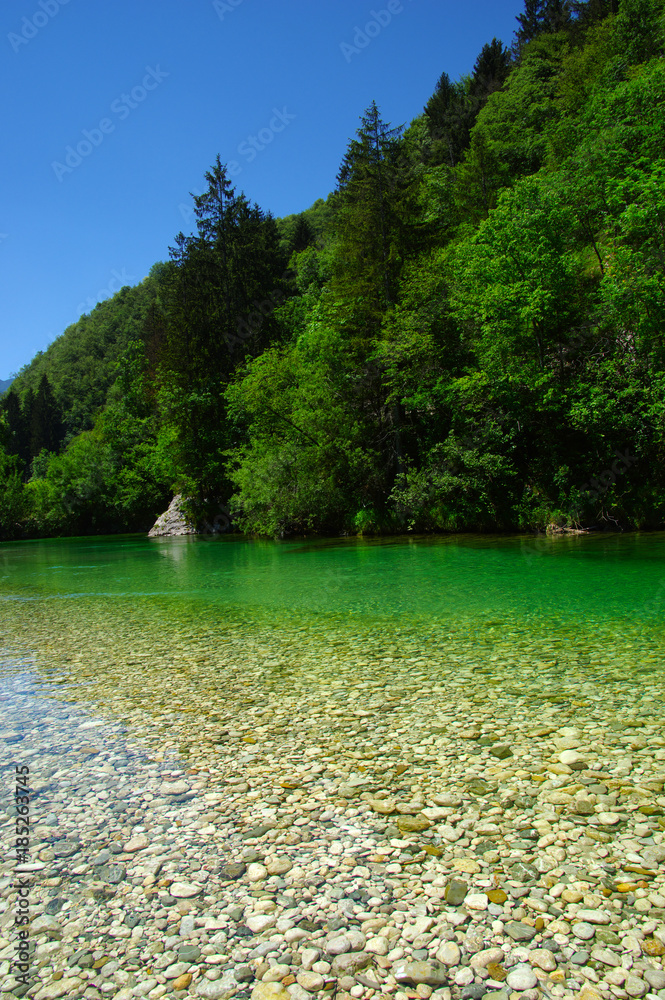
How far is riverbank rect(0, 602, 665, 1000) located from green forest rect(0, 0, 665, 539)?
19466mm

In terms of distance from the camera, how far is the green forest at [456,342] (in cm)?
2425

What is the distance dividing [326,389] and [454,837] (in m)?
29.5

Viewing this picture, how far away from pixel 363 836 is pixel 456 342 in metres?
29.0

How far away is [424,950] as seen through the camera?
294 centimetres

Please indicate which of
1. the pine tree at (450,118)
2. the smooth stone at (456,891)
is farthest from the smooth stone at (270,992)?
the pine tree at (450,118)

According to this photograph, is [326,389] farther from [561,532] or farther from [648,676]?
[648,676]

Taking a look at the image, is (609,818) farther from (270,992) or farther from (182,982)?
(182,982)

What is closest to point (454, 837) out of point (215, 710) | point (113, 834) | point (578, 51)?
point (113, 834)

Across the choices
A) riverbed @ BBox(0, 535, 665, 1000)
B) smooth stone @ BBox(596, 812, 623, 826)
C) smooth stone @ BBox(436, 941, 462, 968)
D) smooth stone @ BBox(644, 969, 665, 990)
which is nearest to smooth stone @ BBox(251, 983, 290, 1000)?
riverbed @ BBox(0, 535, 665, 1000)

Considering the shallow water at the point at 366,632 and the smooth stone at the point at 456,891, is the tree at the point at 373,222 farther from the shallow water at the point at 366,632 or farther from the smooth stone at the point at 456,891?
the smooth stone at the point at 456,891

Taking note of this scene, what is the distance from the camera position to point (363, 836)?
13.0ft

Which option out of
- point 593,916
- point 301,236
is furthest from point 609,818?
point 301,236

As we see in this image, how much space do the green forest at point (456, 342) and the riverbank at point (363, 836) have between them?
1947 cm

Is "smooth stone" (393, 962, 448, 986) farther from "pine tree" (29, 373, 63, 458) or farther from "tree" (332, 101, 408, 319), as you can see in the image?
"pine tree" (29, 373, 63, 458)
